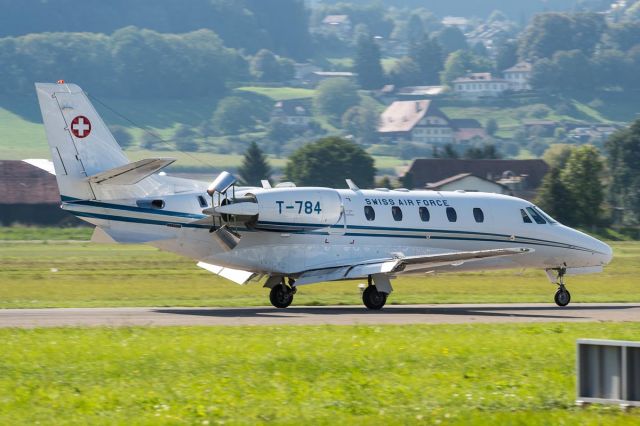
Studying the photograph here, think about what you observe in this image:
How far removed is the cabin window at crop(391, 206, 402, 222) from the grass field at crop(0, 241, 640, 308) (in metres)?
2.95

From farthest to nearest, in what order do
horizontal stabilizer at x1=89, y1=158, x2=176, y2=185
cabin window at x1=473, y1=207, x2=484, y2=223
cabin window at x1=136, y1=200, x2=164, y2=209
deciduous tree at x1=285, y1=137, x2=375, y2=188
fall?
deciduous tree at x1=285, y1=137, x2=375, y2=188, cabin window at x1=473, y1=207, x2=484, y2=223, cabin window at x1=136, y1=200, x2=164, y2=209, horizontal stabilizer at x1=89, y1=158, x2=176, y2=185

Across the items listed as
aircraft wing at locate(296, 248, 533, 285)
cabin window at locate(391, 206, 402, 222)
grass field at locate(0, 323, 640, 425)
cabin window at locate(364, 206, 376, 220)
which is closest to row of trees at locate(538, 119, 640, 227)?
cabin window at locate(391, 206, 402, 222)

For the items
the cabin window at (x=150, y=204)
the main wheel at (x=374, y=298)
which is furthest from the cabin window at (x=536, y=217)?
the cabin window at (x=150, y=204)

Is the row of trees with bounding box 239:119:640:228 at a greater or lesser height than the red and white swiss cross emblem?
greater

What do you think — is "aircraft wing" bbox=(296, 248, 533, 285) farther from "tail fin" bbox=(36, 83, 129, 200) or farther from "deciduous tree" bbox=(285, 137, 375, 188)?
"deciduous tree" bbox=(285, 137, 375, 188)

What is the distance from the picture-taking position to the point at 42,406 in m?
18.0

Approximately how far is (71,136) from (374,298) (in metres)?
9.33

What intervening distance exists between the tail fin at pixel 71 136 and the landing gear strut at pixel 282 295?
5.76 m

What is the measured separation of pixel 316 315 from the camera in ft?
105

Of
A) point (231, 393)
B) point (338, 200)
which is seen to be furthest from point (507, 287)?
point (231, 393)

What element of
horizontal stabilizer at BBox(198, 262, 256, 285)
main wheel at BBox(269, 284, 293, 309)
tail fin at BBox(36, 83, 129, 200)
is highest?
tail fin at BBox(36, 83, 129, 200)

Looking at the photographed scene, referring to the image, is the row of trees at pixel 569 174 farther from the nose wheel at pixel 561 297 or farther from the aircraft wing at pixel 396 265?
the aircraft wing at pixel 396 265

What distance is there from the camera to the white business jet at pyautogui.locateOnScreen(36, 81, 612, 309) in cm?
3306

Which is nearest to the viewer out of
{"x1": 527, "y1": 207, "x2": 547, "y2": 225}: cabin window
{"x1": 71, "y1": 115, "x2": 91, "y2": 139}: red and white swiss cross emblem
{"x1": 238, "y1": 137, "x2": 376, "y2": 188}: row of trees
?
{"x1": 71, "y1": 115, "x2": 91, "y2": 139}: red and white swiss cross emblem
